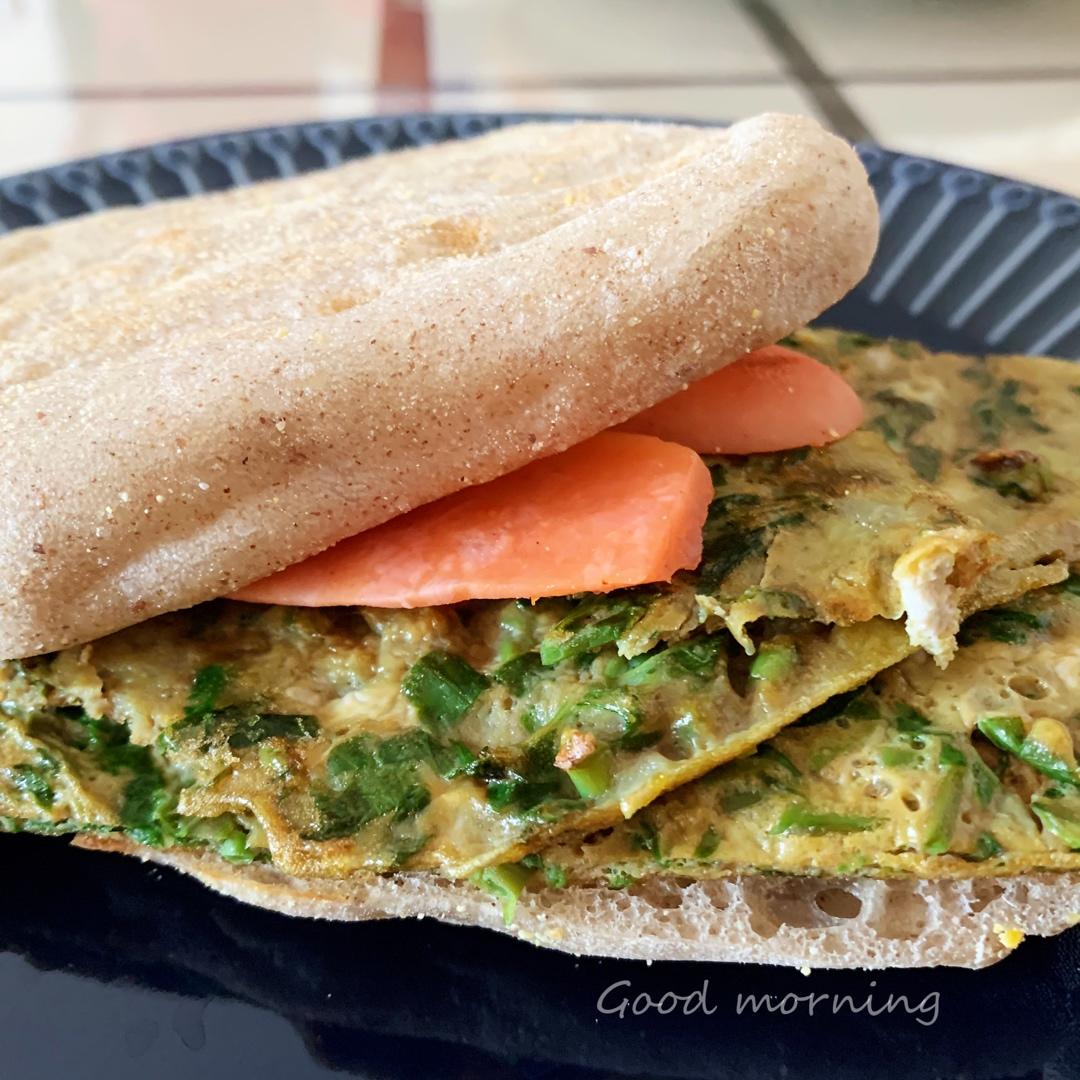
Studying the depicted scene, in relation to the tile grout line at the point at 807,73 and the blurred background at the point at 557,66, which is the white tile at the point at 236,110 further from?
the tile grout line at the point at 807,73

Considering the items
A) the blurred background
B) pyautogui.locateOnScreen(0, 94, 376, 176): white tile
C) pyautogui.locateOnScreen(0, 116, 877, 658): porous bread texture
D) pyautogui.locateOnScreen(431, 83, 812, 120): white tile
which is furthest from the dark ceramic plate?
→ pyautogui.locateOnScreen(431, 83, 812, 120): white tile

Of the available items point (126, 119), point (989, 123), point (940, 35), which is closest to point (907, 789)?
point (989, 123)

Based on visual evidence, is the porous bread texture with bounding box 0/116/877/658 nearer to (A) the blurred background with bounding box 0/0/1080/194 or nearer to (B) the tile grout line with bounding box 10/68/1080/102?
(A) the blurred background with bounding box 0/0/1080/194

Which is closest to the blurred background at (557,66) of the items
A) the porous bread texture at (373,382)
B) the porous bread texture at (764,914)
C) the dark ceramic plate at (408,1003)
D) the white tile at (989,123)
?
the white tile at (989,123)

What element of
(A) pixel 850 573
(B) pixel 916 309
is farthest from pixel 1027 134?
(A) pixel 850 573

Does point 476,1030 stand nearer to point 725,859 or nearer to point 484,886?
point 484,886

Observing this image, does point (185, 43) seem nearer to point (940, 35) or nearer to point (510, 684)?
point (940, 35)

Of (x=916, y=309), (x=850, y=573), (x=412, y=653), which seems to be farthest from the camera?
(x=916, y=309)
